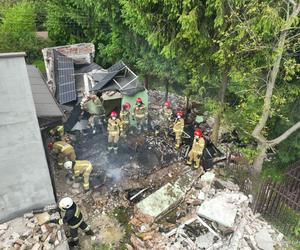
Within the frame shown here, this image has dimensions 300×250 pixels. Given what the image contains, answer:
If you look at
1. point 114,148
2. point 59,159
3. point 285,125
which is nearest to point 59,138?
point 59,159

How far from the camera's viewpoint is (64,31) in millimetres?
20625

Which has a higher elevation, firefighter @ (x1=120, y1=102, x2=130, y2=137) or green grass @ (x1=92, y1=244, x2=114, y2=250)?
firefighter @ (x1=120, y1=102, x2=130, y2=137)

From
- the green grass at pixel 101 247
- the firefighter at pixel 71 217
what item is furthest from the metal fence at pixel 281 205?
the firefighter at pixel 71 217

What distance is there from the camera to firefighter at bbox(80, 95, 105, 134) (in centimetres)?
1212

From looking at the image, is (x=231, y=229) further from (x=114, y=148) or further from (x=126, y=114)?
(x=126, y=114)

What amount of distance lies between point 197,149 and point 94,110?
501cm

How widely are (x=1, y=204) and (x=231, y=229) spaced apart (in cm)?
579

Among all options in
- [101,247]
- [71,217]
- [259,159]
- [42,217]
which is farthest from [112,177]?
[259,159]

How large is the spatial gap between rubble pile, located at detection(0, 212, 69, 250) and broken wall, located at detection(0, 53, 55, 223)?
29cm

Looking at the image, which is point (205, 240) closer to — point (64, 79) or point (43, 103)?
point (43, 103)

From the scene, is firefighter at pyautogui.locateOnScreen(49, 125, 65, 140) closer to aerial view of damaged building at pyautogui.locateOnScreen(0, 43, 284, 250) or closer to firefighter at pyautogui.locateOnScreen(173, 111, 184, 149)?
aerial view of damaged building at pyautogui.locateOnScreen(0, 43, 284, 250)

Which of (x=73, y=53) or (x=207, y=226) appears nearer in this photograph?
(x=207, y=226)

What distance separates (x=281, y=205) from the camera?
8.04 m

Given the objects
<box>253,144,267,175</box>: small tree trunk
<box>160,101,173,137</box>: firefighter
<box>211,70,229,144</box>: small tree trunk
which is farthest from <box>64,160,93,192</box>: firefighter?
<box>253,144,267,175</box>: small tree trunk
